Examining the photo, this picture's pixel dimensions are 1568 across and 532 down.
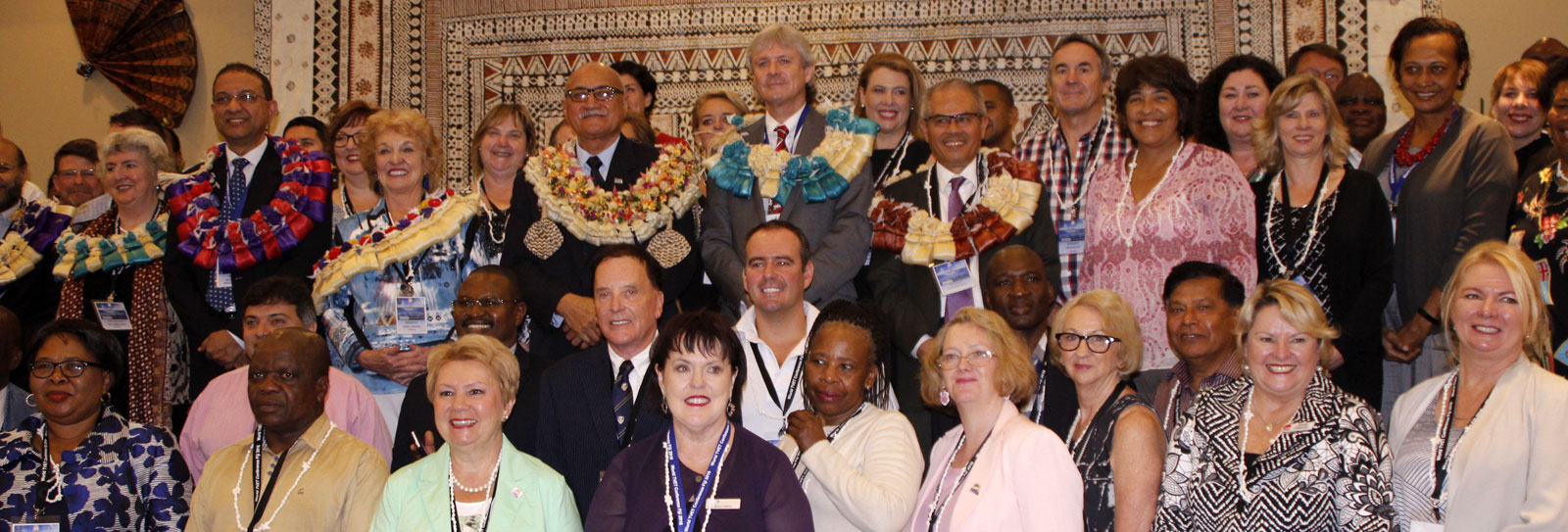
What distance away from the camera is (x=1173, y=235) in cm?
466

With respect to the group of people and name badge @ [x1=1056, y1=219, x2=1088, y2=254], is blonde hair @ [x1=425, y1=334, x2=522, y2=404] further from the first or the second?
name badge @ [x1=1056, y1=219, x2=1088, y2=254]

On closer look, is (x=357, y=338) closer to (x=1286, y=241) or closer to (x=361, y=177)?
(x=361, y=177)

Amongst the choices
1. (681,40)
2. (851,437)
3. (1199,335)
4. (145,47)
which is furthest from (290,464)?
(145,47)

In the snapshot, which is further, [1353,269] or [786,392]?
[1353,269]

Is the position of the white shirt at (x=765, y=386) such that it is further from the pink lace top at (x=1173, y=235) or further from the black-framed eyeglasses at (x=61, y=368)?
the black-framed eyeglasses at (x=61, y=368)

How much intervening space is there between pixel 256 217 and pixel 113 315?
0.86 meters

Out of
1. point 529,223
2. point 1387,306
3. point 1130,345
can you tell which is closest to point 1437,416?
point 1130,345

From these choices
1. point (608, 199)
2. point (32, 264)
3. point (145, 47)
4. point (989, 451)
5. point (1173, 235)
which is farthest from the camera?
point (145, 47)

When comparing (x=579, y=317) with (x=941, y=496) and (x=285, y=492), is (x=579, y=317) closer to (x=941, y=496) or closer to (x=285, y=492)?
(x=285, y=492)

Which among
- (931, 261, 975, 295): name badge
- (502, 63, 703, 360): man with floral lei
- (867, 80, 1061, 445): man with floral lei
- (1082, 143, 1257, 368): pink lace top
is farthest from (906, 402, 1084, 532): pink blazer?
(502, 63, 703, 360): man with floral lei

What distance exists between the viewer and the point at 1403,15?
7.52 metres

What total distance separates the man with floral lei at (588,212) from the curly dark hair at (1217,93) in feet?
7.15

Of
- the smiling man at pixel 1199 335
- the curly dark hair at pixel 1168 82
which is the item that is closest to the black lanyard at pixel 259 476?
the smiling man at pixel 1199 335

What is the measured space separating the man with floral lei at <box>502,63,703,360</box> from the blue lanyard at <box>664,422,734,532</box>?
136 cm
